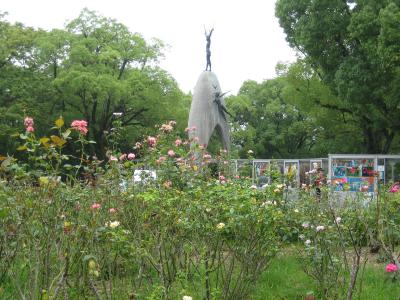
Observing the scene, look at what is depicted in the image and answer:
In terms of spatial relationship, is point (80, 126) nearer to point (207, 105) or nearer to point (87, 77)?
point (207, 105)

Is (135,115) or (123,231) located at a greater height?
(135,115)

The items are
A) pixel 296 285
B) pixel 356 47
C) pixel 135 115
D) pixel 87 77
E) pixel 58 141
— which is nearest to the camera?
pixel 58 141

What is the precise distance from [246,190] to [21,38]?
2416 cm

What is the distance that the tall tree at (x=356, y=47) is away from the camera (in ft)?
48.2

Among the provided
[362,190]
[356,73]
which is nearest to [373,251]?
[362,190]

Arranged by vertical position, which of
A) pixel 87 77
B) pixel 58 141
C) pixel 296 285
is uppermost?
pixel 87 77

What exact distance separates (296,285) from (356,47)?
47.5ft

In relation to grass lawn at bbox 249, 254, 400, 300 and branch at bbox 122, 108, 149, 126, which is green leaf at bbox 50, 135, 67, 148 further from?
branch at bbox 122, 108, 149, 126

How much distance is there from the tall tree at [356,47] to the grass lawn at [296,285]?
10.2 m

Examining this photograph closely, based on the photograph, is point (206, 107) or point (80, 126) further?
point (206, 107)

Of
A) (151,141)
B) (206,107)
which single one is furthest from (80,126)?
(206,107)

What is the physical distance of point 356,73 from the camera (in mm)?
16484

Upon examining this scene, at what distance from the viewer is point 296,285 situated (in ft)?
15.7

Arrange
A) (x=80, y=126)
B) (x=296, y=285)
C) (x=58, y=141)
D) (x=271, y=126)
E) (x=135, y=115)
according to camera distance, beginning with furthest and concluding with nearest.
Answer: (x=271, y=126)
(x=135, y=115)
(x=296, y=285)
(x=80, y=126)
(x=58, y=141)
